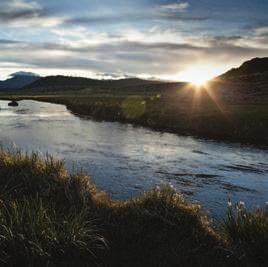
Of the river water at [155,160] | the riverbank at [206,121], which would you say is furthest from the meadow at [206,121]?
the river water at [155,160]

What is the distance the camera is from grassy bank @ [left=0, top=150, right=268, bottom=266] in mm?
10195

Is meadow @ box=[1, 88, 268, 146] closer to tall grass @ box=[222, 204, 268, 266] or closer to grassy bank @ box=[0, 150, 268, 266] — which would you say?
grassy bank @ box=[0, 150, 268, 266]

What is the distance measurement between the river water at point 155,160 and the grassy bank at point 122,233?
322 centimetres

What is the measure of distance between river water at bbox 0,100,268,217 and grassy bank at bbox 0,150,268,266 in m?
3.22

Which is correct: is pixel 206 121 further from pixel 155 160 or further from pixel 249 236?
pixel 249 236

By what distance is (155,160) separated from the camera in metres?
30.3

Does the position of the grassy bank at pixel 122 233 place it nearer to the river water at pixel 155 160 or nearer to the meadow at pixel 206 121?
the river water at pixel 155 160

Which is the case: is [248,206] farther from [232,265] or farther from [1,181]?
[1,181]

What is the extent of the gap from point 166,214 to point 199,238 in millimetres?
1326

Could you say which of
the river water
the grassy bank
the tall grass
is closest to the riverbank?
the river water

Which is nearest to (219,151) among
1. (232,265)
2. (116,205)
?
(116,205)

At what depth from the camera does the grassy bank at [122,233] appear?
10.2m

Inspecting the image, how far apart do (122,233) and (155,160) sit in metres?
18.6

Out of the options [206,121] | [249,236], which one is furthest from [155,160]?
[206,121]
